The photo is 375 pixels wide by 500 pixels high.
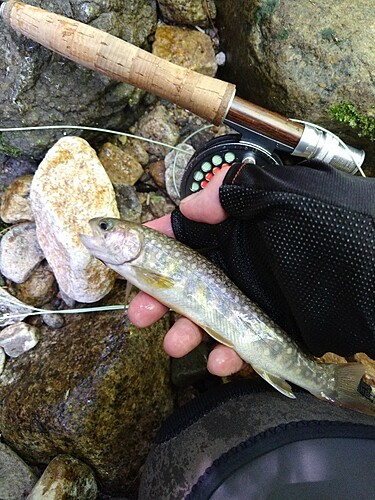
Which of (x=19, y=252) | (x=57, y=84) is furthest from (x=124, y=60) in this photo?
(x=19, y=252)

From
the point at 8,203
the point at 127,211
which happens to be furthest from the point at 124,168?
the point at 8,203

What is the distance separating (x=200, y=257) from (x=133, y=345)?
679 mm

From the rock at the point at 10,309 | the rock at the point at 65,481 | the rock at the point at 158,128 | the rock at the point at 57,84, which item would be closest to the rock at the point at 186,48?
the rock at the point at 57,84

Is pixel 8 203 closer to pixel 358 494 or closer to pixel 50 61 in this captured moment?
pixel 50 61

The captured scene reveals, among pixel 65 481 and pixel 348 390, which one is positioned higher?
pixel 348 390

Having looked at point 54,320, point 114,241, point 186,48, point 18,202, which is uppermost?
point 186,48

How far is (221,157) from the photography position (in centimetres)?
254

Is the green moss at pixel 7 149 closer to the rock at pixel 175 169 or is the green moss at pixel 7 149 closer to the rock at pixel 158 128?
the rock at pixel 158 128

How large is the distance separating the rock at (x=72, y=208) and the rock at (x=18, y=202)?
20cm

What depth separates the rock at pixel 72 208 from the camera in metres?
2.44

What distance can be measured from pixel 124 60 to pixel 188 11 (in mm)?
1011

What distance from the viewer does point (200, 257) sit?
206 cm

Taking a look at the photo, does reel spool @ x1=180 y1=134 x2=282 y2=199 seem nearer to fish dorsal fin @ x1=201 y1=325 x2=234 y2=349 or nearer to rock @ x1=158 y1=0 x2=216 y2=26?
fish dorsal fin @ x1=201 y1=325 x2=234 y2=349

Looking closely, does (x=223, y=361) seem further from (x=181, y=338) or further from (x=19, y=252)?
(x=19, y=252)
